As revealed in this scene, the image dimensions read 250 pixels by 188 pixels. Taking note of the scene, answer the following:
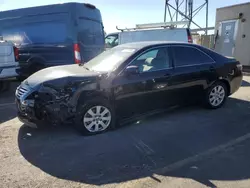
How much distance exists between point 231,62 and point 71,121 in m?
3.95

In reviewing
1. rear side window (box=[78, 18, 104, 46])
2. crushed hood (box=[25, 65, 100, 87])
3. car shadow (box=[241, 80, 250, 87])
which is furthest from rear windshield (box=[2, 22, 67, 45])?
car shadow (box=[241, 80, 250, 87])

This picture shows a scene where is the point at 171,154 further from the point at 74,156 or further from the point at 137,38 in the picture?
the point at 137,38

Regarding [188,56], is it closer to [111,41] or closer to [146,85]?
[146,85]

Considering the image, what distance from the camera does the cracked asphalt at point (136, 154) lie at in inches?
123

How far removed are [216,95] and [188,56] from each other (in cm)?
121

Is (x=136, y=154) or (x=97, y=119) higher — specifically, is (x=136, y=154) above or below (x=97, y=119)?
below

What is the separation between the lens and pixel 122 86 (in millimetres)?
4465

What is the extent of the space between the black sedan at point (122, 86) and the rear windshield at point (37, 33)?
2.97 m

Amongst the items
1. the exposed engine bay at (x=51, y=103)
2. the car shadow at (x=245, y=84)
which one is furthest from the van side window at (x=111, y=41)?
the exposed engine bay at (x=51, y=103)

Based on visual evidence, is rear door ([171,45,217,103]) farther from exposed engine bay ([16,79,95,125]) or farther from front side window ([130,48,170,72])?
exposed engine bay ([16,79,95,125])

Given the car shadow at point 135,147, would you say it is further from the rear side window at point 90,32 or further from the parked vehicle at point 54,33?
the rear side window at point 90,32

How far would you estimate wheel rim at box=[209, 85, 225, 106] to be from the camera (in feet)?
18.9

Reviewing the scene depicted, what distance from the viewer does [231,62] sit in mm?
5977

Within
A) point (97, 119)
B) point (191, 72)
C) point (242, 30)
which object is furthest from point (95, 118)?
point (242, 30)
